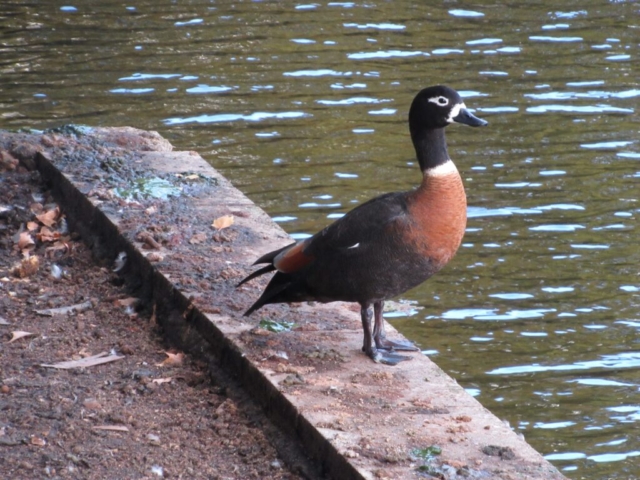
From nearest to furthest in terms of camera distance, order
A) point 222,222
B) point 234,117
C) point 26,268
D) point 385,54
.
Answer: point 26,268
point 222,222
point 234,117
point 385,54

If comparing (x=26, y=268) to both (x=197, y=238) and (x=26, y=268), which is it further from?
(x=197, y=238)

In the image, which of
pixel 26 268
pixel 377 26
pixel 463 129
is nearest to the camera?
pixel 26 268

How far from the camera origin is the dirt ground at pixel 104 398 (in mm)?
3828

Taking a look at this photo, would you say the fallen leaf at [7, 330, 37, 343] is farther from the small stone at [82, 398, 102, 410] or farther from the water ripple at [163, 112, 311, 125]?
the water ripple at [163, 112, 311, 125]

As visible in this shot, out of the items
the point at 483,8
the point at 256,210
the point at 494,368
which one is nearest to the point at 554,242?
the point at 494,368

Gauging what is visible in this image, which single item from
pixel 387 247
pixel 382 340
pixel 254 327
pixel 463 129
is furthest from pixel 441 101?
pixel 463 129

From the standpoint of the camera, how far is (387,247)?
4.33 meters

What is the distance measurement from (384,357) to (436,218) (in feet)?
1.97

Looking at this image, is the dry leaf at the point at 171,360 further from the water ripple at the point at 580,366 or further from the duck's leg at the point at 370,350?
the water ripple at the point at 580,366

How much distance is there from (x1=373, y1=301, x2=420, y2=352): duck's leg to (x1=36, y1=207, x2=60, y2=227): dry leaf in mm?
2246

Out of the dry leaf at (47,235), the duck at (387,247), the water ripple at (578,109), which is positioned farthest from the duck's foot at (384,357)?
the water ripple at (578,109)

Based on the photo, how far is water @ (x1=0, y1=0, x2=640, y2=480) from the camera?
19.1 ft

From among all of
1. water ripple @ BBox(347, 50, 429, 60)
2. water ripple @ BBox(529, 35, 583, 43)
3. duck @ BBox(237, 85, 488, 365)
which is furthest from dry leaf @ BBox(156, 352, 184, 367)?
water ripple @ BBox(529, 35, 583, 43)

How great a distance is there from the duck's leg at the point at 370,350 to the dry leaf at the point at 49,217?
7.77 feet
